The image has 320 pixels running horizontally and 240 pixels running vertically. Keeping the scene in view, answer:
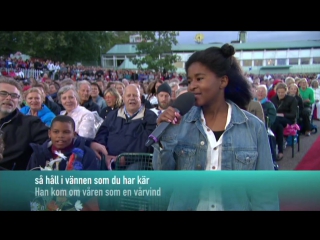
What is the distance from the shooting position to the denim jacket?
1.70m

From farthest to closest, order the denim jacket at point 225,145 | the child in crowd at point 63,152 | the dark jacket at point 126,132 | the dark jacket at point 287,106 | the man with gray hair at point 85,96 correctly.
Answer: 1. the dark jacket at point 287,106
2. the man with gray hair at point 85,96
3. the dark jacket at point 126,132
4. the child in crowd at point 63,152
5. the denim jacket at point 225,145

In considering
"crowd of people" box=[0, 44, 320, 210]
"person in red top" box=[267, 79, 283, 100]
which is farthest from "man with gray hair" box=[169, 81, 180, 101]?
"person in red top" box=[267, 79, 283, 100]

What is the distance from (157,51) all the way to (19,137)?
133 centimetres

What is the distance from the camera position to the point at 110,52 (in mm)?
2830

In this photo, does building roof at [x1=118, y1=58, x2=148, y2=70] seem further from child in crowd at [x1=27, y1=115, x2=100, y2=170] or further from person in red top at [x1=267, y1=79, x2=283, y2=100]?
person in red top at [x1=267, y1=79, x2=283, y2=100]

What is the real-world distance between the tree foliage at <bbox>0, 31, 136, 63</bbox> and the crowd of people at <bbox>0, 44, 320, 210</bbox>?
0.62 ft

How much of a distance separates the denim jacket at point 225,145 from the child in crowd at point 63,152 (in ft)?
2.56

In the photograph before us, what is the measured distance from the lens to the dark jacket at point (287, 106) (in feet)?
12.3

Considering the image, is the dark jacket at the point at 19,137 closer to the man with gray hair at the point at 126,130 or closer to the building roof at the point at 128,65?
the man with gray hair at the point at 126,130

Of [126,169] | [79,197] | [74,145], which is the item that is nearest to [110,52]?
[74,145]

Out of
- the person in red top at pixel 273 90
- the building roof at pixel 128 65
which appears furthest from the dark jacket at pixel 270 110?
the building roof at pixel 128 65

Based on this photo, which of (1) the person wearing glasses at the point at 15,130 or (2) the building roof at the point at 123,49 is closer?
(1) the person wearing glasses at the point at 15,130
